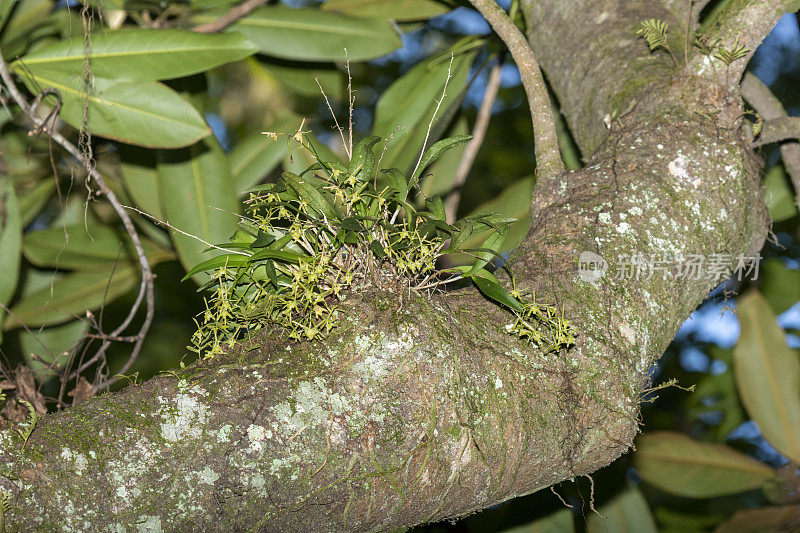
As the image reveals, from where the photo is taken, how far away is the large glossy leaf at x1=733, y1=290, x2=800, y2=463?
1962mm

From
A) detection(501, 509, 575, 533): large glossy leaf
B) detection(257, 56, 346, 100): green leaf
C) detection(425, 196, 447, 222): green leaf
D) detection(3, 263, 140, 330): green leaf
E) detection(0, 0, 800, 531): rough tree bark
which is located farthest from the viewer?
detection(257, 56, 346, 100): green leaf

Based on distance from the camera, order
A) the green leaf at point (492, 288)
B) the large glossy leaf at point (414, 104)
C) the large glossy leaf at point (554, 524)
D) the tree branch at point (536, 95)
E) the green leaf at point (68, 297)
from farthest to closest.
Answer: the green leaf at point (68, 297) → the large glossy leaf at point (554, 524) → the large glossy leaf at point (414, 104) → the tree branch at point (536, 95) → the green leaf at point (492, 288)

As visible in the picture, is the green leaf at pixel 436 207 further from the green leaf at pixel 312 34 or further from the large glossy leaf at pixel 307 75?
the large glossy leaf at pixel 307 75

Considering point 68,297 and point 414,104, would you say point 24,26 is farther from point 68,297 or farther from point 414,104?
point 414,104

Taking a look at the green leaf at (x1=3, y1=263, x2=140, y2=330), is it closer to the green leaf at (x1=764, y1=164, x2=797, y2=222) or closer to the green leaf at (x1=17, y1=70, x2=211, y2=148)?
the green leaf at (x1=17, y1=70, x2=211, y2=148)

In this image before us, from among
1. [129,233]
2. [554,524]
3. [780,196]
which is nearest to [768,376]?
[780,196]

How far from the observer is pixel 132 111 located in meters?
1.46

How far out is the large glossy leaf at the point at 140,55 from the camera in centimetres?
148

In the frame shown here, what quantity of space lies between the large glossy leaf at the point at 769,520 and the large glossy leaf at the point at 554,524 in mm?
470

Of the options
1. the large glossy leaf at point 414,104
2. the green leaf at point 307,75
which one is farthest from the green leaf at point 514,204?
→ the green leaf at point 307,75

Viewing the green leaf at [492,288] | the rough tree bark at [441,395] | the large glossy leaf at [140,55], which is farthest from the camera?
the large glossy leaf at [140,55]

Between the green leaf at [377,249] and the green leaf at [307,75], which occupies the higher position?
the green leaf at [377,249]

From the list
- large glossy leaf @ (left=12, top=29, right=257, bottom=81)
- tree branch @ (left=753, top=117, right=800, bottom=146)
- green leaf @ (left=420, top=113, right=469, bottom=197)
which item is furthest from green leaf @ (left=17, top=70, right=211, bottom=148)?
tree branch @ (left=753, top=117, right=800, bottom=146)

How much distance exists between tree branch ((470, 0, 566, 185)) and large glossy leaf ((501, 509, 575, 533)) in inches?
43.6
